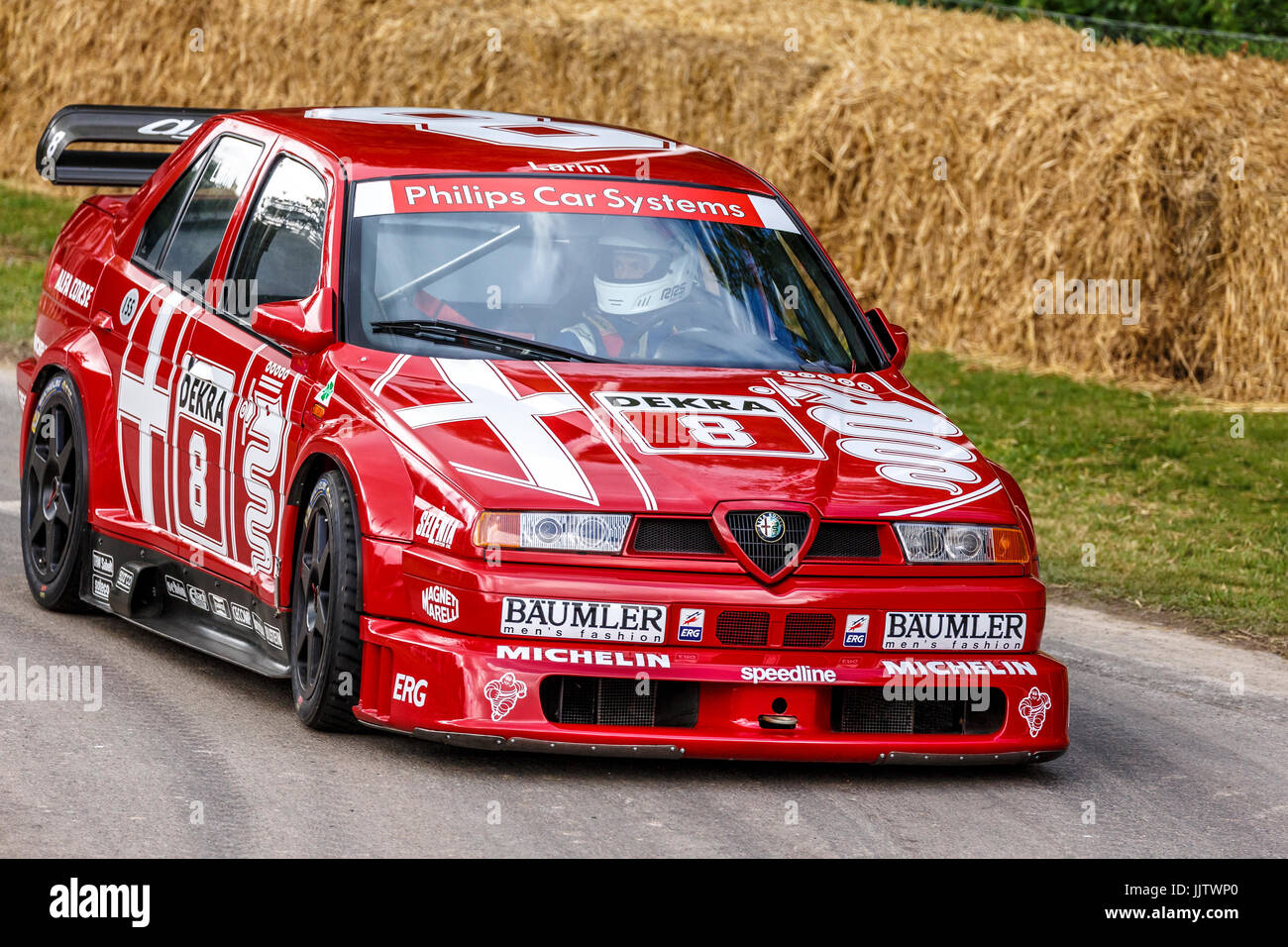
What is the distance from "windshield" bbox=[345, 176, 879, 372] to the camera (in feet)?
21.3

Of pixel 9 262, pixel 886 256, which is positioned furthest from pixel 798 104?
pixel 9 262

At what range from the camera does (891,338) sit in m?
7.22

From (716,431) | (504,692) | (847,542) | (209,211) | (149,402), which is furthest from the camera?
(209,211)

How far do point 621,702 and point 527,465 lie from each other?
694mm

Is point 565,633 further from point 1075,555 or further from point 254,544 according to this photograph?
point 1075,555

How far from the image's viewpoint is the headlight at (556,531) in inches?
221

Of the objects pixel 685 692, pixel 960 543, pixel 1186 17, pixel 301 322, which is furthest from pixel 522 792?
pixel 1186 17

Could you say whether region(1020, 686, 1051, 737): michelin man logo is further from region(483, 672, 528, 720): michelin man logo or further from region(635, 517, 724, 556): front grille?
region(483, 672, 528, 720): michelin man logo

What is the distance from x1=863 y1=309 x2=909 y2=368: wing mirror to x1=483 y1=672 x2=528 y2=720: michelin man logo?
6.86ft

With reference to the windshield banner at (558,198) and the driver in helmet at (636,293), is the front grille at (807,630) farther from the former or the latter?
the windshield banner at (558,198)

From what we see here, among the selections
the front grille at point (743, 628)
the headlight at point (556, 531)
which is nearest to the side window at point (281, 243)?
the headlight at point (556, 531)

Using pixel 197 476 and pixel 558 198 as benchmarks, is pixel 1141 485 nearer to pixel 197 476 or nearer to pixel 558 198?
pixel 558 198

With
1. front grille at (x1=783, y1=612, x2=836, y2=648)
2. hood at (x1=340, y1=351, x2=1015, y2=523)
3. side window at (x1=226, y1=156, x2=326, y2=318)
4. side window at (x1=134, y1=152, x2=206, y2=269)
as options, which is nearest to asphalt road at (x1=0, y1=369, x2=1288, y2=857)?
front grille at (x1=783, y1=612, x2=836, y2=648)

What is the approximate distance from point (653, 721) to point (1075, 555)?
479 cm
